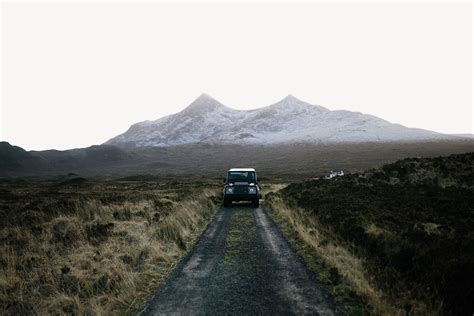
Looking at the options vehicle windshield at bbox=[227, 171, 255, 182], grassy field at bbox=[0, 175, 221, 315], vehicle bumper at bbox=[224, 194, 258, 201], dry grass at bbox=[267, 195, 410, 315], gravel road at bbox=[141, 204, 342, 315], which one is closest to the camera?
dry grass at bbox=[267, 195, 410, 315]

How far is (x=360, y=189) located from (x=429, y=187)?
15.4ft

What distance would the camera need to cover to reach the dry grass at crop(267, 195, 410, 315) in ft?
22.9

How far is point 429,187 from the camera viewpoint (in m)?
24.3

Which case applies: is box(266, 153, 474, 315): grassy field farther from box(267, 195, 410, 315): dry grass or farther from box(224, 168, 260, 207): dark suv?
box(224, 168, 260, 207): dark suv

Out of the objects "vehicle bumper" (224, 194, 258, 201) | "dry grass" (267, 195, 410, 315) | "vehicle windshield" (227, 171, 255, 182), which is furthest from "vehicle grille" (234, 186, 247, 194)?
"dry grass" (267, 195, 410, 315)

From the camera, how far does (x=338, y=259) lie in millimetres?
10008

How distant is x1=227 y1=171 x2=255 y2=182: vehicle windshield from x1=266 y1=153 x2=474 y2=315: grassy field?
4.63 meters

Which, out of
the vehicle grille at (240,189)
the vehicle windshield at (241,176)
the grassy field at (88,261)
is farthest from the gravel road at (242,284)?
the vehicle windshield at (241,176)

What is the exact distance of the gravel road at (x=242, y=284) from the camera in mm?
7082

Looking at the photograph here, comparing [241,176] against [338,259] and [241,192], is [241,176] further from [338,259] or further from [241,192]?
[338,259]

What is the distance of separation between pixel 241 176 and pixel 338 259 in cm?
1755

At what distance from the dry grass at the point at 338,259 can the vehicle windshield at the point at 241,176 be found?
30.1ft

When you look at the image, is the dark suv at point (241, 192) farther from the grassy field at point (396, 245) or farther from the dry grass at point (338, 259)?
the dry grass at point (338, 259)

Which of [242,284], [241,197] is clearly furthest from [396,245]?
[241,197]
